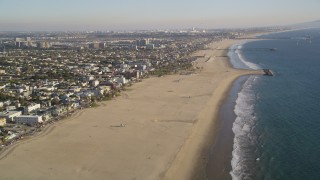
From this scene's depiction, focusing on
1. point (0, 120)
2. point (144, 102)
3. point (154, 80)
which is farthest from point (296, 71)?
point (0, 120)

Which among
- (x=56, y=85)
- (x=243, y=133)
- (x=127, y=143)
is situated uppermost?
(x=56, y=85)

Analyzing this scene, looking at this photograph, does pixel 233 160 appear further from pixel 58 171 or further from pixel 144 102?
pixel 144 102

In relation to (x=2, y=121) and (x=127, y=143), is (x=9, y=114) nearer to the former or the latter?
(x=2, y=121)

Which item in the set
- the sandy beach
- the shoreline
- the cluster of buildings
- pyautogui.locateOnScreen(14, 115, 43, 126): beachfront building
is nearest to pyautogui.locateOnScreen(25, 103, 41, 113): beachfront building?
the cluster of buildings

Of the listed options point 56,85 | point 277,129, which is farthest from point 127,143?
point 56,85

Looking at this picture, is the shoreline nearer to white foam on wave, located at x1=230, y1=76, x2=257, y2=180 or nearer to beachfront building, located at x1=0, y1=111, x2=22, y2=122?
white foam on wave, located at x1=230, y1=76, x2=257, y2=180
